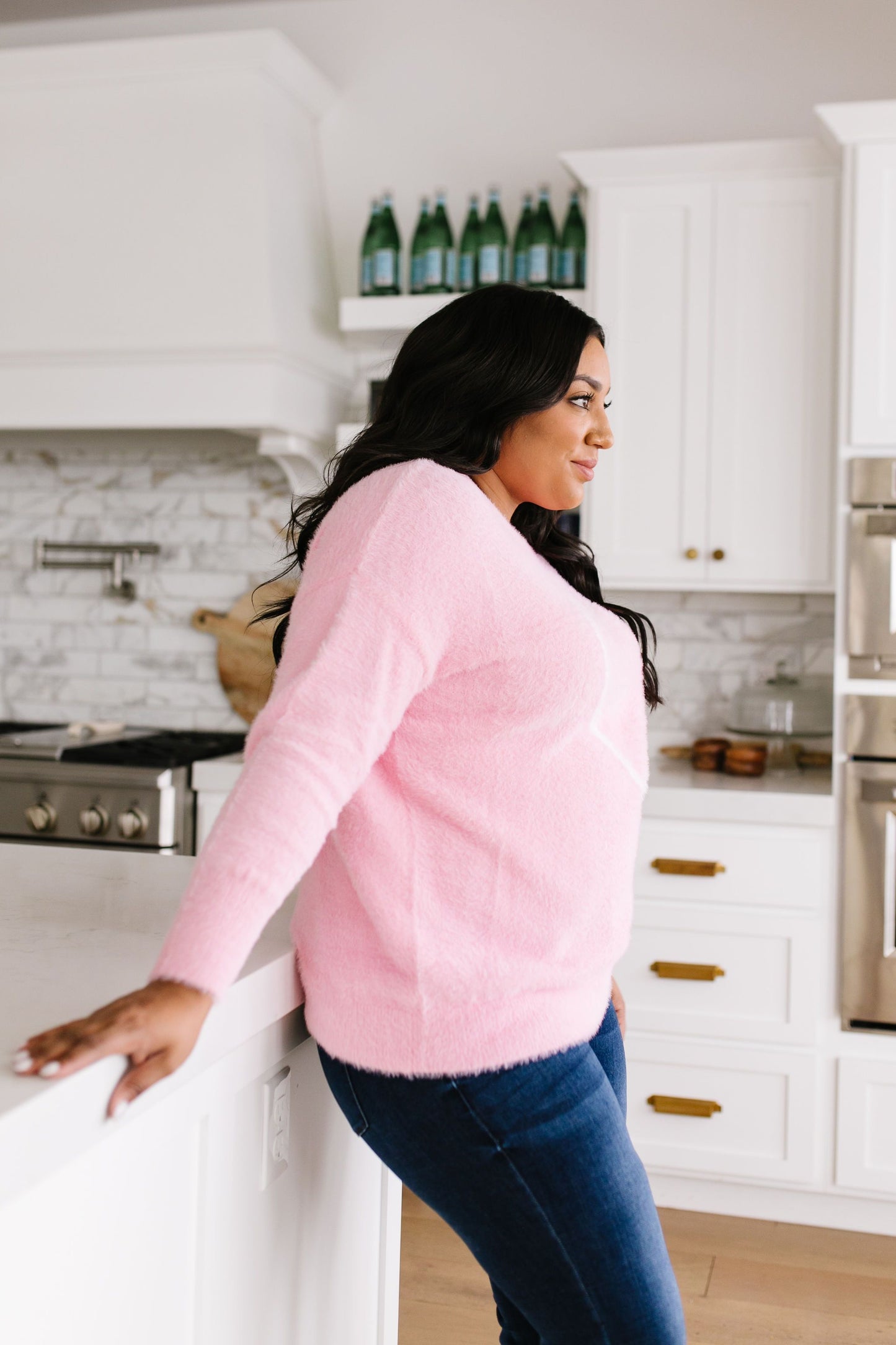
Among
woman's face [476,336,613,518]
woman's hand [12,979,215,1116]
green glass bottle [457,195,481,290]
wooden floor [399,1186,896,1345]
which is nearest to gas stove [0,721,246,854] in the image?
wooden floor [399,1186,896,1345]

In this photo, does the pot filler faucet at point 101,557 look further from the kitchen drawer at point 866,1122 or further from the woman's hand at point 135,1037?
the woman's hand at point 135,1037

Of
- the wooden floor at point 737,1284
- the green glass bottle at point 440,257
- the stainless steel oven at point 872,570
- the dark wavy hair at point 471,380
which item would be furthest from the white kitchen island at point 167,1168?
the green glass bottle at point 440,257

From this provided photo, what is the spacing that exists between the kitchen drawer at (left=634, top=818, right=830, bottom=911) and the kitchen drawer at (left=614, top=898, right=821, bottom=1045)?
35 millimetres

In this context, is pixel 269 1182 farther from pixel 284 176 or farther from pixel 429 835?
pixel 284 176

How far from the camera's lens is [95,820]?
3.05 metres

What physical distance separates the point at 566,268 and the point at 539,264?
0.27 ft

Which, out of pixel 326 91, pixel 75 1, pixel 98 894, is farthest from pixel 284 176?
pixel 98 894

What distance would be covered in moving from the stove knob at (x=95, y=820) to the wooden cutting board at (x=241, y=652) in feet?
2.08

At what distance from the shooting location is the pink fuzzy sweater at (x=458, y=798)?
3.39ft

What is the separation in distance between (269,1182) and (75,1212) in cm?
35

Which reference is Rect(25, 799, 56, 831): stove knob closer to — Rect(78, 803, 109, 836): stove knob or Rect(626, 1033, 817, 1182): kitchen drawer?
Rect(78, 803, 109, 836): stove knob

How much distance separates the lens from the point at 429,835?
1.08 m

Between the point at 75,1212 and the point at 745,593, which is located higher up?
the point at 745,593

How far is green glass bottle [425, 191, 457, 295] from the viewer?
3.27m
